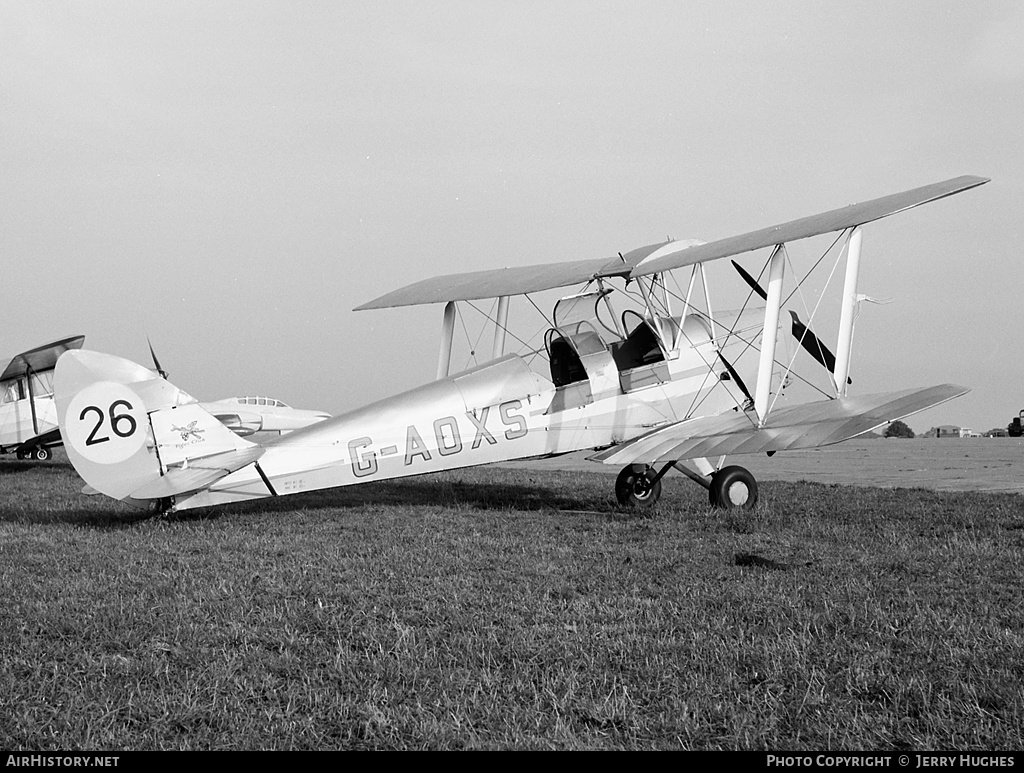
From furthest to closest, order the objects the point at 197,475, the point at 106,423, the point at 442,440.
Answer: the point at 442,440, the point at 197,475, the point at 106,423

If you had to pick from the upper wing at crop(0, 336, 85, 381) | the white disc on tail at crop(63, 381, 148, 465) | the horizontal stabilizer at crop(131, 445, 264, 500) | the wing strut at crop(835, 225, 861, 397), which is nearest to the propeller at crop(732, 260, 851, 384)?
the wing strut at crop(835, 225, 861, 397)

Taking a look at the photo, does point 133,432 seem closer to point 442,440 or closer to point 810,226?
point 442,440

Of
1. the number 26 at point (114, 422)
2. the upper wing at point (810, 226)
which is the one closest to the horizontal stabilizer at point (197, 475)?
the number 26 at point (114, 422)

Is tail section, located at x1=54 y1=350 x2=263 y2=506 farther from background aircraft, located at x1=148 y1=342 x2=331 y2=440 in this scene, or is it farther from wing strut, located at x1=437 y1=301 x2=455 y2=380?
background aircraft, located at x1=148 y1=342 x2=331 y2=440

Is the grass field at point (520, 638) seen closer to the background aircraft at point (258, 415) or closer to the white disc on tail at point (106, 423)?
the white disc on tail at point (106, 423)

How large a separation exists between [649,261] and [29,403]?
15.4 meters

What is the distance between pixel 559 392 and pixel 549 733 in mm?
6424

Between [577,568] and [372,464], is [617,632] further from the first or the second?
[372,464]

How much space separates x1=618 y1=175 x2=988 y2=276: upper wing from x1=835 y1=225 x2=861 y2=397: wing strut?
0.70ft

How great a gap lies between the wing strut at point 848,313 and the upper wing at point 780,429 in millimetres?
246

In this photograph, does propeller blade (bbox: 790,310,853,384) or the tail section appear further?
propeller blade (bbox: 790,310,853,384)

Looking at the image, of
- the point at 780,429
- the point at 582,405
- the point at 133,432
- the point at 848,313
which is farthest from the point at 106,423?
the point at 848,313

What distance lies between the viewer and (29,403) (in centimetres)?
1867

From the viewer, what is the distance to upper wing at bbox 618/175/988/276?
7.71m
